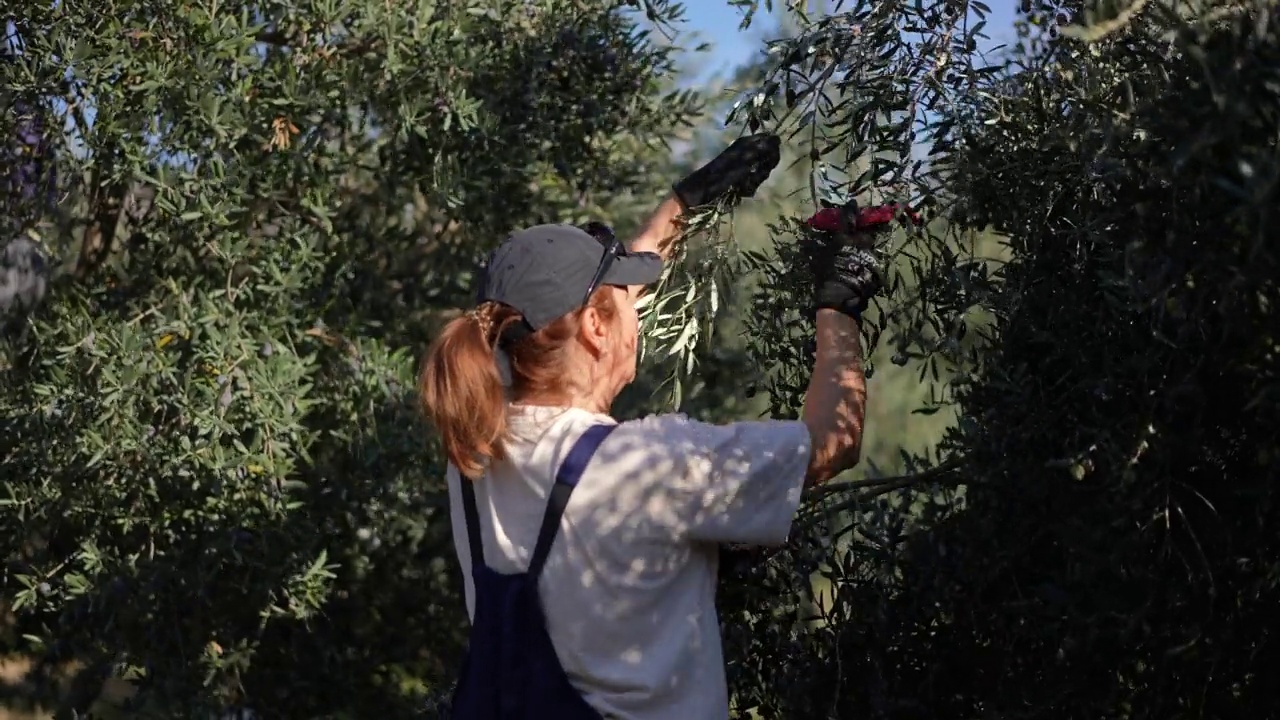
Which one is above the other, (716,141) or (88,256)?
(716,141)

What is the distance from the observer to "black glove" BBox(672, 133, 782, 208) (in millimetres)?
2988

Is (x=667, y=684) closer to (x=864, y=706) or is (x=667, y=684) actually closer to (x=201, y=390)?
(x=864, y=706)

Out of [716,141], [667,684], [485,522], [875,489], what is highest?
[716,141]

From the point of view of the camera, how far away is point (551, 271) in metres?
2.54

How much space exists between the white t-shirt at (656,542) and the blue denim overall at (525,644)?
16 mm

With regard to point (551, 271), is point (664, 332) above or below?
above

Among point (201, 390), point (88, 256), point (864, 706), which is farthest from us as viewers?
point (88, 256)

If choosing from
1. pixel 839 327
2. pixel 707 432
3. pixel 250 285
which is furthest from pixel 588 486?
pixel 250 285

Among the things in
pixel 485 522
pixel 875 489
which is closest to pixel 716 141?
pixel 875 489

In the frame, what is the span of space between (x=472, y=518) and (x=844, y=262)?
745mm

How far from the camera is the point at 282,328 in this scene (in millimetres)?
5117

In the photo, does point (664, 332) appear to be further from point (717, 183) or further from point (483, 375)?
point (483, 375)

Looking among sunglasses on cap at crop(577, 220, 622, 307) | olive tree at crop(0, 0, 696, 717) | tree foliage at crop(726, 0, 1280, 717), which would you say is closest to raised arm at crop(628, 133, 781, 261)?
tree foliage at crop(726, 0, 1280, 717)

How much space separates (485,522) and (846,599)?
2.90ft
